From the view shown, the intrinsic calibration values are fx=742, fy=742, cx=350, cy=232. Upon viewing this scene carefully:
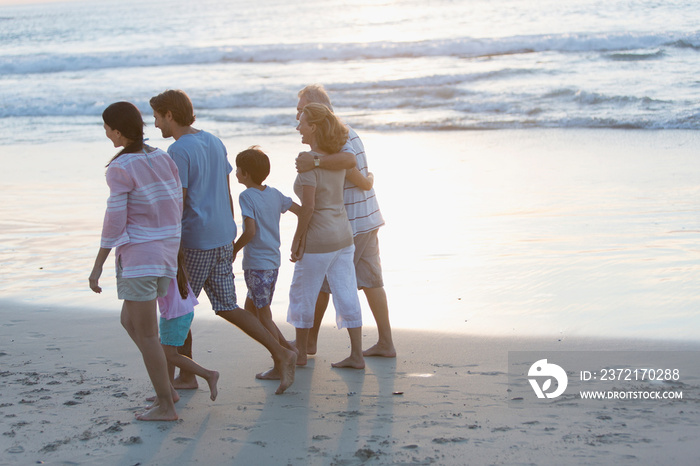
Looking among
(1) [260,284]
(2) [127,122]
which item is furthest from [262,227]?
(2) [127,122]

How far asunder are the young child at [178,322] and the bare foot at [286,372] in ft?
1.11

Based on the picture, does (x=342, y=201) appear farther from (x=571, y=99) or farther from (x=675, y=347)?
(x=571, y=99)

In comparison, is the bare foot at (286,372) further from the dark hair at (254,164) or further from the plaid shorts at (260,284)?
the dark hair at (254,164)

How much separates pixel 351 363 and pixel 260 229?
938 mm

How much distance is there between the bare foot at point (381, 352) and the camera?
14.4 feet

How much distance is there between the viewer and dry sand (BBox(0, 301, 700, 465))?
3115mm

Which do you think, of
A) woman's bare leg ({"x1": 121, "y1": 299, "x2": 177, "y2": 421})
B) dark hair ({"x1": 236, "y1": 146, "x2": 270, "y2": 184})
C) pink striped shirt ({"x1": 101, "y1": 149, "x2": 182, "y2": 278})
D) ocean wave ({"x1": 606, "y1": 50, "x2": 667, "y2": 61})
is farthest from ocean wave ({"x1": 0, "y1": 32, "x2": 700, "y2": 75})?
woman's bare leg ({"x1": 121, "y1": 299, "x2": 177, "y2": 421})

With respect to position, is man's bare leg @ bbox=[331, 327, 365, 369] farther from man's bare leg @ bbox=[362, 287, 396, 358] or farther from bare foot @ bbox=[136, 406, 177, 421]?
bare foot @ bbox=[136, 406, 177, 421]

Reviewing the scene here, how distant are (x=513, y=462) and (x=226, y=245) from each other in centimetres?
174

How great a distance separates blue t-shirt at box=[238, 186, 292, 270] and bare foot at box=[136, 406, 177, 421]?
898 millimetres

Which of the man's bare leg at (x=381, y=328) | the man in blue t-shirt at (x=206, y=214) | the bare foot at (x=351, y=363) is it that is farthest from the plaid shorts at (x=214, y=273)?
the man's bare leg at (x=381, y=328)

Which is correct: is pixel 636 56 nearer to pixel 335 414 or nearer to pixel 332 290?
pixel 332 290

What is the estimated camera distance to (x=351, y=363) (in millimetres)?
4230

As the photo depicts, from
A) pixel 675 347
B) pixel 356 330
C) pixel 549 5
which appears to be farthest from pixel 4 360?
pixel 549 5
